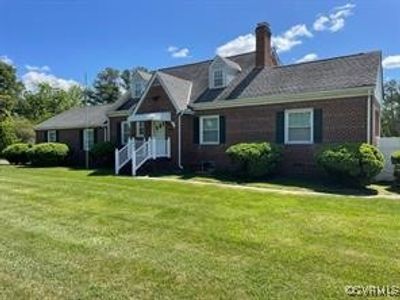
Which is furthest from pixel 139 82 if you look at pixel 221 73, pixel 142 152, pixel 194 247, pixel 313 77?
pixel 194 247

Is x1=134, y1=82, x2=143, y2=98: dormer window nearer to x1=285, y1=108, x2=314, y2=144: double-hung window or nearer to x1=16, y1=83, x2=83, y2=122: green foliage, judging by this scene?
x1=285, y1=108, x2=314, y2=144: double-hung window

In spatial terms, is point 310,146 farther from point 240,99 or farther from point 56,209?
point 56,209

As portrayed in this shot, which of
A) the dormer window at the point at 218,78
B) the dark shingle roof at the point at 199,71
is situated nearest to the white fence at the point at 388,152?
the dark shingle roof at the point at 199,71

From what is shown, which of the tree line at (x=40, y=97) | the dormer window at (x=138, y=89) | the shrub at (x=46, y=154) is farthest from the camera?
the tree line at (x=40, y=97)

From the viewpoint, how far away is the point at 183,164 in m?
20.2

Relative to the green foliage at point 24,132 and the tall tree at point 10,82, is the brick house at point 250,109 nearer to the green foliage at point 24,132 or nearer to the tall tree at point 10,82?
the green foliage at point 24,132

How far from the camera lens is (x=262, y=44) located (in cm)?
2067

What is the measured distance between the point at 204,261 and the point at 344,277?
1856 mm

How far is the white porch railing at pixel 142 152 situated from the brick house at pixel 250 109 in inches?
1.9

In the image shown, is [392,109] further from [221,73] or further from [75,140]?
[75,140]

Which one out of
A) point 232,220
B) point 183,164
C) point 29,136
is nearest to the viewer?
point 232,220

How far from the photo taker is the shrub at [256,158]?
52.5 feet

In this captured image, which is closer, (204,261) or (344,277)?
(344,277)

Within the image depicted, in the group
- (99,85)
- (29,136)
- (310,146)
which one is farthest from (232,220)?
Answer: (99,85)
